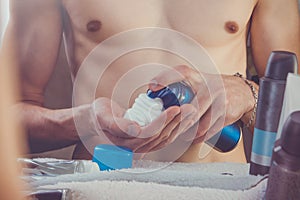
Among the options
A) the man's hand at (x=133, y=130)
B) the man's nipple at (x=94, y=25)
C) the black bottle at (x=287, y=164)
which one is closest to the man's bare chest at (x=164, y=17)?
the man's nipple at (x=94, y=25)

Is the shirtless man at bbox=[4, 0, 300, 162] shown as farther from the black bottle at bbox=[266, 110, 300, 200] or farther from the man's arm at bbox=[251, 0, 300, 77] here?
the black bottle at bbox=[266, 110, 300, 200]

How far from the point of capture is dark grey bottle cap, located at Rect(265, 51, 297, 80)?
350mm

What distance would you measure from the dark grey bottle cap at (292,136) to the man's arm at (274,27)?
0.22 m

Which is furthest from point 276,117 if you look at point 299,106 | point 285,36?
point 285,36

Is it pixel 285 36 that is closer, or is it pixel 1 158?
pixel 1 158

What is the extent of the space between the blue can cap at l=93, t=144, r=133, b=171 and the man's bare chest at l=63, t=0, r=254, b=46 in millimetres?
141

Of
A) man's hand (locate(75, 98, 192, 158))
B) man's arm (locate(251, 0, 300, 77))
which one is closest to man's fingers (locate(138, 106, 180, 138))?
man's hand (locate(75, 98, 192, 158))

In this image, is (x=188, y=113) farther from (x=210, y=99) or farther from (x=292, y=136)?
(x=292, y=136)

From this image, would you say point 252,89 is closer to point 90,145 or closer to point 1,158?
point 90,145

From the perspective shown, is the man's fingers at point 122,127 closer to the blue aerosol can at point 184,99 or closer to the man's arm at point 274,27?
the blue aerosol can at point 184,99

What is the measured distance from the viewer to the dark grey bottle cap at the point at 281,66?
1.15 feet

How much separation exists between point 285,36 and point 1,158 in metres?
0.36

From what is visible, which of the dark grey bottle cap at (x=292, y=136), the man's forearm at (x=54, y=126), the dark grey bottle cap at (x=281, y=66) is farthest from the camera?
the man's forearm at (x=54, y=126)

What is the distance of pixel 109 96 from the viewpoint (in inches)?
18.6
